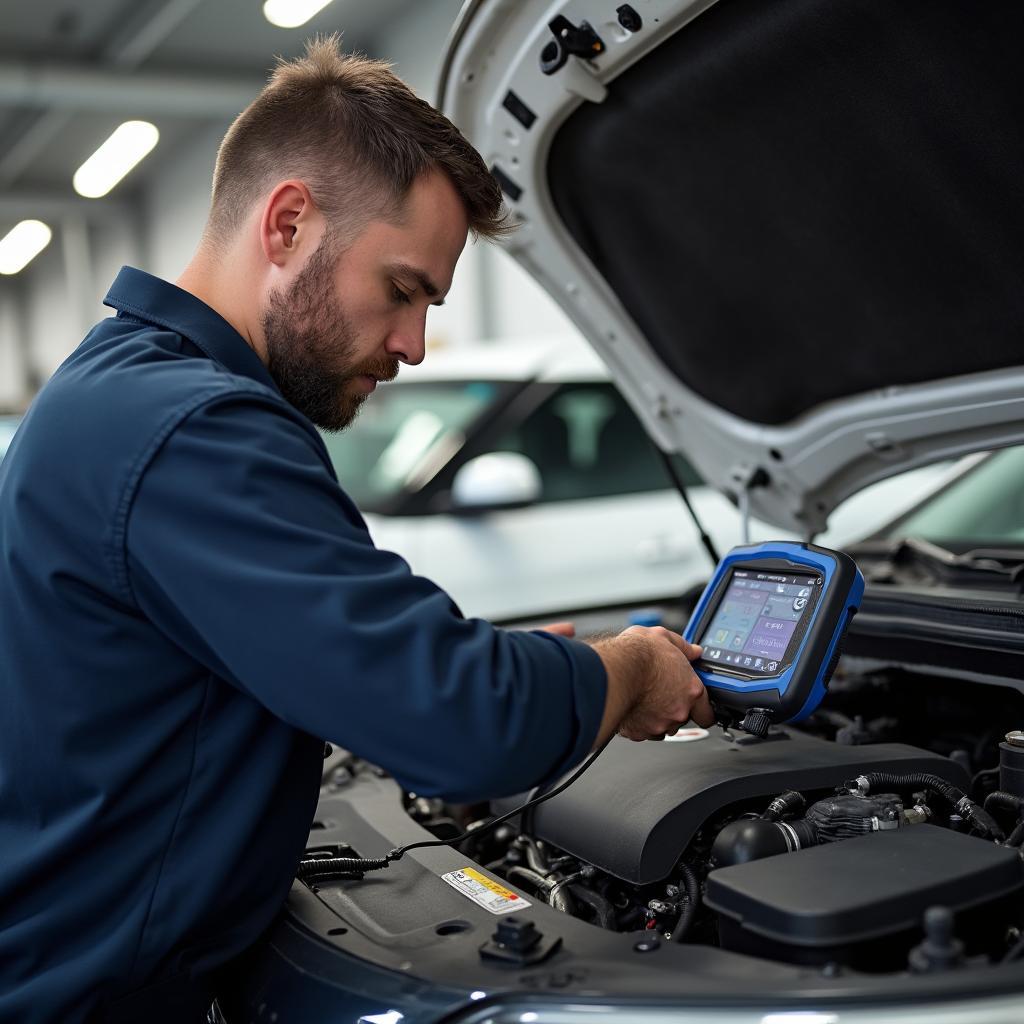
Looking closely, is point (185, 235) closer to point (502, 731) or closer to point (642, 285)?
point (642, 285)

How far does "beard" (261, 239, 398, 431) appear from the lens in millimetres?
1354

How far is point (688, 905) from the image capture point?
1.36 metres

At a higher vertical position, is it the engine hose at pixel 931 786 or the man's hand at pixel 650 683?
the man's hand at pixel 650 683

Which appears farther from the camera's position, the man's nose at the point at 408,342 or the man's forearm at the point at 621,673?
the man's nose at the point at 408,342

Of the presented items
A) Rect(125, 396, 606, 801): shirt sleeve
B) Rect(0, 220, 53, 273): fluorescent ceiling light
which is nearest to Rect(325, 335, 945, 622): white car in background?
Rect(125, 396, 606, 801): shirt sleeve

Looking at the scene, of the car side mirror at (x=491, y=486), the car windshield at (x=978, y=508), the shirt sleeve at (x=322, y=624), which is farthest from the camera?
the car side mirror at (x=491, y=486)

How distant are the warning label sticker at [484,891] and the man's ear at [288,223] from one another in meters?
0.81

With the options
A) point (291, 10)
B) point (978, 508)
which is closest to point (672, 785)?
point (978, 508)

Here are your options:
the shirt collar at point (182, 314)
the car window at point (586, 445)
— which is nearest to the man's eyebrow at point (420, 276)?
the shirt collar at point (182, 314)

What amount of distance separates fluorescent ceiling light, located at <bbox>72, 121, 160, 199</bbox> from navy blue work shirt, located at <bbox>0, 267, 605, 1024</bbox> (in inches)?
310

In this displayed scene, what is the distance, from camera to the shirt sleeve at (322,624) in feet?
3.42

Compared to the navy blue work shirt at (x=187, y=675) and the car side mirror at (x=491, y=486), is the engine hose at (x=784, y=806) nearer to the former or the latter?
the navy blue work shirt at (x=187, y=675)

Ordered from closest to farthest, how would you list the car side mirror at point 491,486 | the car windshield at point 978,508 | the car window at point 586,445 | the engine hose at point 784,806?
the engine hose at point 784,806 → the car windshield at point 978,508 → the car side mirror at point 491,486 → the car window at point 586,445

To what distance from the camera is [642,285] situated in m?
2.27
